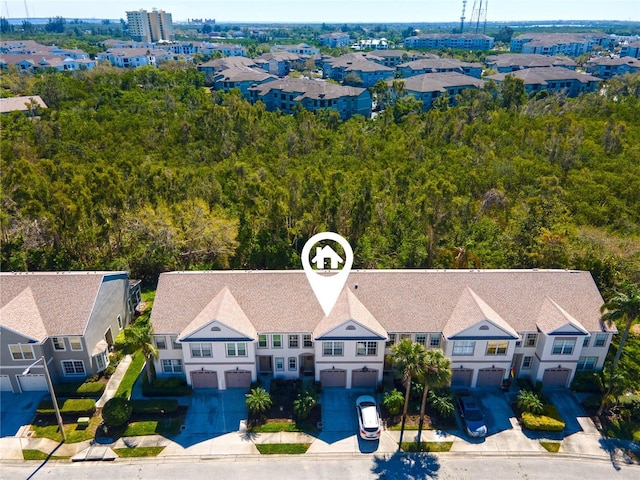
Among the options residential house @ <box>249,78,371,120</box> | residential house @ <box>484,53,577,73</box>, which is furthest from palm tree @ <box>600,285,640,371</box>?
residential house @ <box>484,53,577,73</box>

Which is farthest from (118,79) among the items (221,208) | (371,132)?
(221,208)

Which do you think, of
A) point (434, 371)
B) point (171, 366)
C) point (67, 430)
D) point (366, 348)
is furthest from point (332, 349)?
point (67, 430)

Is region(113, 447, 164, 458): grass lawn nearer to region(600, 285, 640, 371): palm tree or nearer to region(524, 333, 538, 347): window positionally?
Answer: region(524, 333, 538, 347): window

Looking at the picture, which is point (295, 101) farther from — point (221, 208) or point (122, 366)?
point (122, 366)

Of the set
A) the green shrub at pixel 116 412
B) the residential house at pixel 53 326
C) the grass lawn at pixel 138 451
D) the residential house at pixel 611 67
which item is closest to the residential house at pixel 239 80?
the residential house at pixel 53 326

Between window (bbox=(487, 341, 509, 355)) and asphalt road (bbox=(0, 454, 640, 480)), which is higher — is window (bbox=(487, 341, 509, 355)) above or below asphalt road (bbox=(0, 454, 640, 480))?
above
